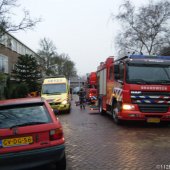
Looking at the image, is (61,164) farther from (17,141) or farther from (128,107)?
(128,107)

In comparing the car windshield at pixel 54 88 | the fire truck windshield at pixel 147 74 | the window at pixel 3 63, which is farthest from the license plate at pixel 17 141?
the window at pixel 3 63

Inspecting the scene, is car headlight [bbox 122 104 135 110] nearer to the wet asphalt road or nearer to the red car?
the wet asphalt road

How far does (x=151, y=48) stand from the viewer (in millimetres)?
41562

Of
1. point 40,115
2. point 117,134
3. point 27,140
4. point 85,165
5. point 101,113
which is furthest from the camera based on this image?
point 101,113

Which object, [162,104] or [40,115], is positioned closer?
[40,115]

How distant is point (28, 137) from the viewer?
20.9ft

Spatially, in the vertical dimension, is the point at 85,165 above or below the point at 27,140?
below

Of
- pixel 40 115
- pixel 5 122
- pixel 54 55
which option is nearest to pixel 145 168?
pixel 40 115

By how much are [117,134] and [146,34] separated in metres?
31.5

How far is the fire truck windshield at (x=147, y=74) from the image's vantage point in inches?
519

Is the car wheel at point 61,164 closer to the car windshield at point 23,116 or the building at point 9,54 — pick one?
the car windshield at point 23,116

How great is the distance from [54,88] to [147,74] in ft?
33.7

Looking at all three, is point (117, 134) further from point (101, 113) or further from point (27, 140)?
point (101, 113)

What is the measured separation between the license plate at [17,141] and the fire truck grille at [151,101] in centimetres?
734
